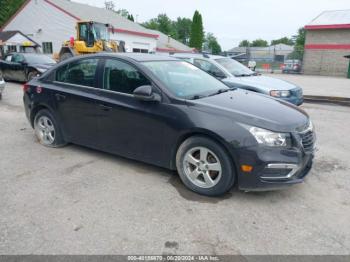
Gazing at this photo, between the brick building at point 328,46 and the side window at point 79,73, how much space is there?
109ft

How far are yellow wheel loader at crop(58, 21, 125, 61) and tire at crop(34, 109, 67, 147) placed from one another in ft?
48.5

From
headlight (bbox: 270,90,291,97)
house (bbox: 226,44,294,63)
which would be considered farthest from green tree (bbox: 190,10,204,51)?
headlight (bbox: 270,90,291,97)

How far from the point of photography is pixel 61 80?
5043 millimetres

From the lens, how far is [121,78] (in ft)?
14.3

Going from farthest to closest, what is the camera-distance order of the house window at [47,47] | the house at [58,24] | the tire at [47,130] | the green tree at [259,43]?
the green tree at [259,43]
the house window at [47,47]
the house at [58,24]
the tire at [47,130]

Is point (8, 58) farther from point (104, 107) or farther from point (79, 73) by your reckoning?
point (104, 107)

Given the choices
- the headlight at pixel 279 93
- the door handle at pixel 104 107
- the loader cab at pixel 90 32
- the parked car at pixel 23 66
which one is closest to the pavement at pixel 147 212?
the door handle at pixel 104 107

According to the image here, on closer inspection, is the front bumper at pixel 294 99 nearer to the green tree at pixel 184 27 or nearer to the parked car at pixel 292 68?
the parked car at pixel 292 68

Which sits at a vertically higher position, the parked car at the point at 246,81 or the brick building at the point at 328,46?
the brick building at the point at 328,46

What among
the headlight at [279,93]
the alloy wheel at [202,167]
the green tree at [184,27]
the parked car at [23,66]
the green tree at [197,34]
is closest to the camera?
the alloy wheel at [202,167]

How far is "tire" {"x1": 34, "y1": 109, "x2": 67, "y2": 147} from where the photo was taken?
16.9ft

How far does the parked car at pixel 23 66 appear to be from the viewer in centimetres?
1323

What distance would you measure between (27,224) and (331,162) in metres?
4.32

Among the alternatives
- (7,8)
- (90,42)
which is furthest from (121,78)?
(7,8)
